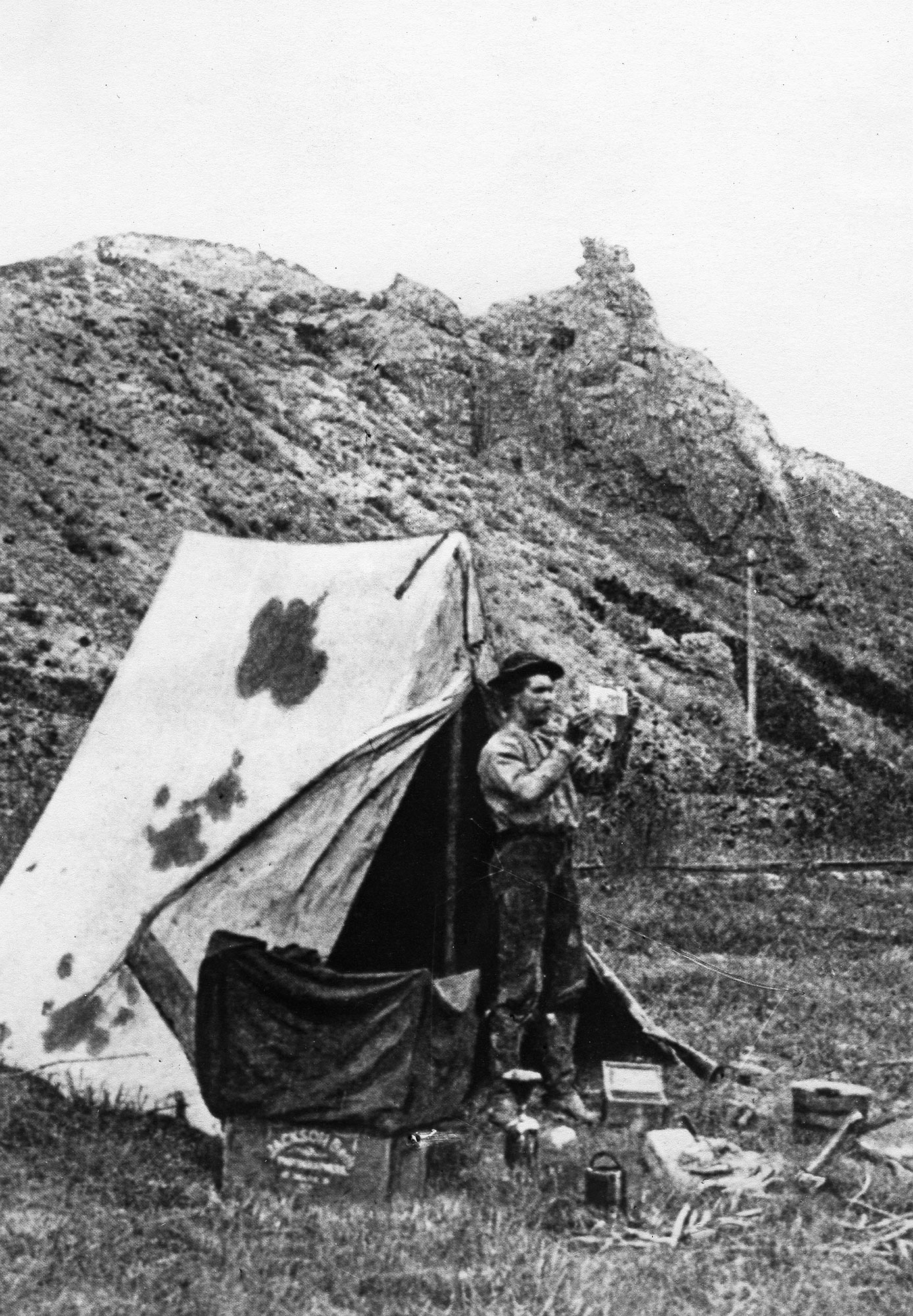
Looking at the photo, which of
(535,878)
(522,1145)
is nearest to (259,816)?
(535,878)

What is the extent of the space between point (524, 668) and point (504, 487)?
1605 cm

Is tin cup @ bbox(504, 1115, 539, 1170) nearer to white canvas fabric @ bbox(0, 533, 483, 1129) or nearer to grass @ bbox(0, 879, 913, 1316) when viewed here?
grass @ bbox(0, 879, 913, 1316)

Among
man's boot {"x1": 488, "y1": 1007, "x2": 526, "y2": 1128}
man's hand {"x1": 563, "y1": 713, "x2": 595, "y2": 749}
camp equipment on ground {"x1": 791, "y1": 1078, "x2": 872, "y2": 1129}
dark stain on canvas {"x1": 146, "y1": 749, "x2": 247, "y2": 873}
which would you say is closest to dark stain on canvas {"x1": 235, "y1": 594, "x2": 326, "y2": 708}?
dark stain on canvas {"x1": 146, "y1": 749, "x2": 247, "y2": 873}

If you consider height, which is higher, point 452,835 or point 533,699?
point 533,699

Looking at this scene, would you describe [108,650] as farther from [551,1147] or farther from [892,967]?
[551,1147]

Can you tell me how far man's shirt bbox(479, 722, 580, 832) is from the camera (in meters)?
6.38

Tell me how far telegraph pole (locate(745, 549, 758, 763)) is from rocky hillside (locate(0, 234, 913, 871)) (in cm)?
13

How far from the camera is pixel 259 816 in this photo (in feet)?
20.3

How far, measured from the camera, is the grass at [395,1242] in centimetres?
461

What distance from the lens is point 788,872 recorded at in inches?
511

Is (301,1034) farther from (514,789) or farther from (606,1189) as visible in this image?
(514,789)

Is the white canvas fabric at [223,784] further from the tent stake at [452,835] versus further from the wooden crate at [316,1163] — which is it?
the wooden crate at [316,1163]

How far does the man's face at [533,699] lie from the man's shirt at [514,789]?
0.07m

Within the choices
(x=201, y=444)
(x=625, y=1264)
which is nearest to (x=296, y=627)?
(x=625, y=1264)
